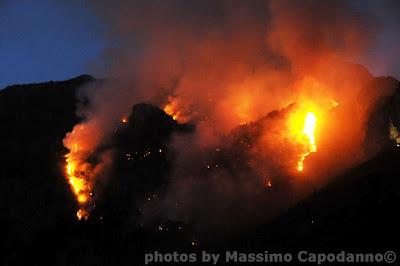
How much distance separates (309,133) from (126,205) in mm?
42903

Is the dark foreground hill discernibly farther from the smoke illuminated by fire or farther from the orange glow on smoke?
the smoke illuminated by fire

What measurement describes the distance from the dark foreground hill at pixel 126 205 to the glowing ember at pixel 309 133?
51.5ft

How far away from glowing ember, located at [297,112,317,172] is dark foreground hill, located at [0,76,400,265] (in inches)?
617

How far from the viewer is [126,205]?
102 meters

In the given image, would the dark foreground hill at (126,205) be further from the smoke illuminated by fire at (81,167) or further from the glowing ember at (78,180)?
the smoke illuminated by fire at (81,167)

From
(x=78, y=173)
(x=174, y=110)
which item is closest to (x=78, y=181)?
(x=78, y=173)

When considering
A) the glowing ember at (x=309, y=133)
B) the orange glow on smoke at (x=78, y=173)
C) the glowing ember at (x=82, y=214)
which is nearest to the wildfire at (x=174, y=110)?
the orange glow on smoke at (x=78, y=173)

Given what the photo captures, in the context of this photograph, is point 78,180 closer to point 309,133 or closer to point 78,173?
point 78,173

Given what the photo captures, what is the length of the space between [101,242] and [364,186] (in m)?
44.8

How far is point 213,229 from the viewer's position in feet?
314

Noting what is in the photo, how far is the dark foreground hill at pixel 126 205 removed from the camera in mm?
65875

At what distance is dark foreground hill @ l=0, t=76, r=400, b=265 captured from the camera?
65875 millimetres

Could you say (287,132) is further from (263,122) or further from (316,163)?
(316,163)

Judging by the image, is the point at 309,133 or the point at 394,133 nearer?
the point at 394,133
